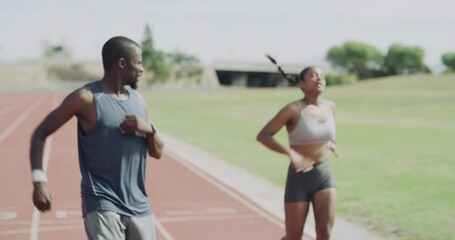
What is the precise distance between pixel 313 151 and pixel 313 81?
536mm

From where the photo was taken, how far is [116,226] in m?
4.29

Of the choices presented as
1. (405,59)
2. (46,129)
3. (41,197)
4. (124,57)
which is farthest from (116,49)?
(405,59)

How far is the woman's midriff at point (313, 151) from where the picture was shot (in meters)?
5.88

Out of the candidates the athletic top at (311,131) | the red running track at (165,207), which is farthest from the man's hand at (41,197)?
the red running track at (165,207)

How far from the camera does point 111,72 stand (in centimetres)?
436

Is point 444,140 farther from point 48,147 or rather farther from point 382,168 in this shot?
point 48,147

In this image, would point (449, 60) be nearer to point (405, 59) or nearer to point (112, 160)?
point (405, 59)

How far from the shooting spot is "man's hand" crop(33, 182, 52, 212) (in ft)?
13.6

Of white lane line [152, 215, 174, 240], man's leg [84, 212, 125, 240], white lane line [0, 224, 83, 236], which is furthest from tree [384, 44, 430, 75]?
man's leg [84, 212, 125, 240]

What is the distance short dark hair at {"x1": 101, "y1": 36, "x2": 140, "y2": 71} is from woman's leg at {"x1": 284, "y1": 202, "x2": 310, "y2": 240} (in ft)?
7.12

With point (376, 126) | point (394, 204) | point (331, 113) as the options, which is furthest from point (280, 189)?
point (376, 126)

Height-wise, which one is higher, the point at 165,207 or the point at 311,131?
the point at 311,131

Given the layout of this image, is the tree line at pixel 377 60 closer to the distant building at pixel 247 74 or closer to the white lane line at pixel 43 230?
the distant building at pixel 247 74

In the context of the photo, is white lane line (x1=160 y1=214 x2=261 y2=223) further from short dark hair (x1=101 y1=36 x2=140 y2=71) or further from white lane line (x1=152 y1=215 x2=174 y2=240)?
short dark hair (x1=101 y1=36 x2=140 y2=71)
